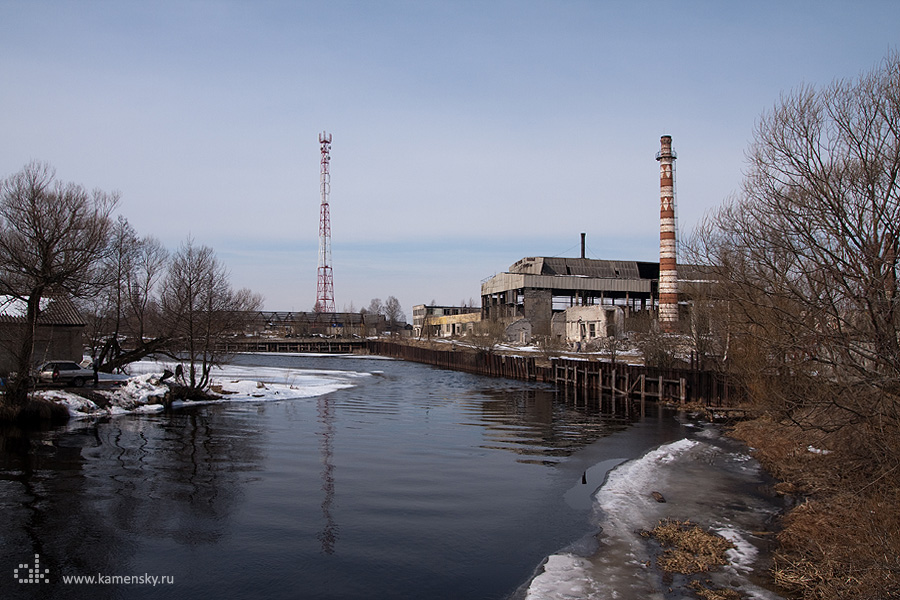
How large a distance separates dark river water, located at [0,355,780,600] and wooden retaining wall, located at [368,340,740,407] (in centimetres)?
680

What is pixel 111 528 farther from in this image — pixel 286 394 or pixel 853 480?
pixel 286 394

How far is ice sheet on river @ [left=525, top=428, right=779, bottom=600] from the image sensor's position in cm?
820

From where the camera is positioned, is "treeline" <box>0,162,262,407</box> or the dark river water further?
"treeline" <box>0,162,262,407</box>

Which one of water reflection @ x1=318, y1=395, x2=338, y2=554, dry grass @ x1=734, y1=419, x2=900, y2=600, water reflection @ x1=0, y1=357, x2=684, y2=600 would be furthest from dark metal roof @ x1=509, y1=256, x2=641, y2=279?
dry grass @ x1=734, y1=419, x2=900, y2=600

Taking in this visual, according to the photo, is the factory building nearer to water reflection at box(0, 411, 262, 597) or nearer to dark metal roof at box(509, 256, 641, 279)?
dark metal roof at box(509, 256, 641, 279)

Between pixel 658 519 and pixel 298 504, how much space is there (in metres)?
6.89

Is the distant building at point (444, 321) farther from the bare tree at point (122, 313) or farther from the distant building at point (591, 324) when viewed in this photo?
the bare tree at point (122, 313)

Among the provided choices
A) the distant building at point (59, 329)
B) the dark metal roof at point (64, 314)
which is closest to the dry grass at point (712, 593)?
the distant building at point (59, 329)

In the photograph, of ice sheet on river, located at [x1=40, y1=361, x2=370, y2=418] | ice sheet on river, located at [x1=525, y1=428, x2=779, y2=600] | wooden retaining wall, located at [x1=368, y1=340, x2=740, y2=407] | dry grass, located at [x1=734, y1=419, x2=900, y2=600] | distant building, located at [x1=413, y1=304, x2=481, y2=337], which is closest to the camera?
dry grass, located at [x1=734, y1=419, x2=900, y2=600]

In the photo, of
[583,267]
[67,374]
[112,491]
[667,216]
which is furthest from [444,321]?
[112,491]

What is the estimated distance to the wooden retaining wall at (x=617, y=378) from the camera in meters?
29.3

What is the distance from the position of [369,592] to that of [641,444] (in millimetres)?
13351

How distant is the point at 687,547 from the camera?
31.1ft

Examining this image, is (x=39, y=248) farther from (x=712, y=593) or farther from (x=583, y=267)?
(x=583, y=267)
